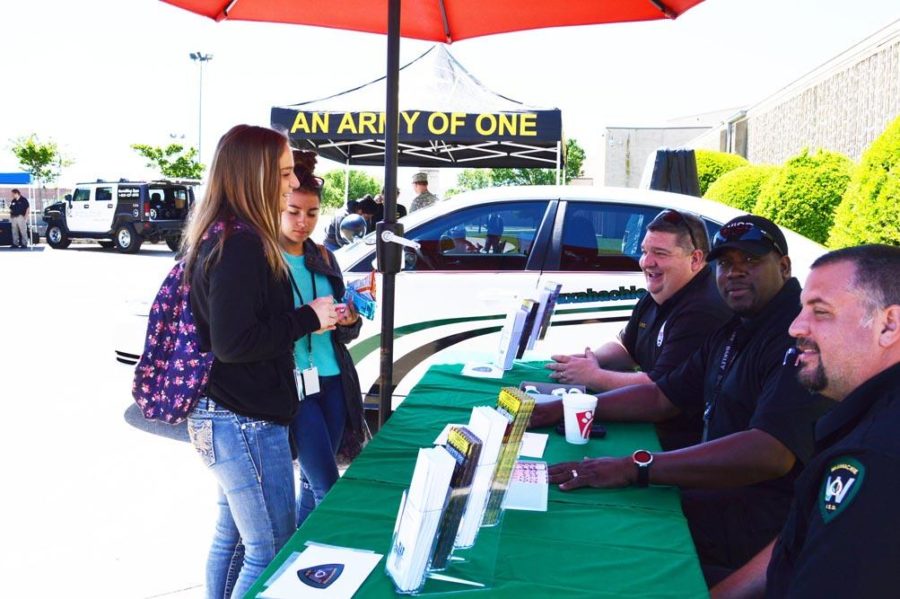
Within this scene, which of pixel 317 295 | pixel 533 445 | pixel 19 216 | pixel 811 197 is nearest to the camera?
pixel 533 445

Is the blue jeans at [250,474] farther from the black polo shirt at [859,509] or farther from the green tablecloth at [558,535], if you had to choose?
the black polo shirt at [859,509]

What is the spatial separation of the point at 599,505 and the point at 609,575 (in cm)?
40

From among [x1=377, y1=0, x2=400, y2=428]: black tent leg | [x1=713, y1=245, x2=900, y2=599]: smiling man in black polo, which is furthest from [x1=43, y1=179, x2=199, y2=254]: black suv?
[x1=713, y1=245, x2=900, y2=599]: smiling man in black polo

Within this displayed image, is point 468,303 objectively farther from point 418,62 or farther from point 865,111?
point 865,111

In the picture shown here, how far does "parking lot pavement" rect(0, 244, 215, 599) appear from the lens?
11.0 ft

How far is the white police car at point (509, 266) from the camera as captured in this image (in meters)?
4.77

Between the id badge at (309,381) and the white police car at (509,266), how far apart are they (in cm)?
203

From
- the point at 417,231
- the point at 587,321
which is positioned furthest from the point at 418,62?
the point at 587,321

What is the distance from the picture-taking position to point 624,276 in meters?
4.77

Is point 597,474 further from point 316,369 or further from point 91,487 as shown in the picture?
point 91,487

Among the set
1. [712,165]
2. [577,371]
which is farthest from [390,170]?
[712,165]

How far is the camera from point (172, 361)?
85.7 inches

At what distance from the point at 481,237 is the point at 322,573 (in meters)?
3.59

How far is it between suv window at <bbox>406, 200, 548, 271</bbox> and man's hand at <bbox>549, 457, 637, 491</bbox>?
9.31 ft
